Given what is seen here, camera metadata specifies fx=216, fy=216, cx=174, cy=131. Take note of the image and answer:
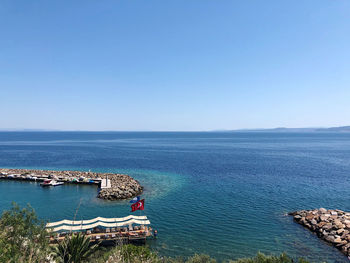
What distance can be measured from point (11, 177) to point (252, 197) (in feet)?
212

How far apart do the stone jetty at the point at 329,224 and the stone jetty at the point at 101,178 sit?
106 ft

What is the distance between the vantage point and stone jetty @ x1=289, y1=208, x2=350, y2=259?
92.1 ft

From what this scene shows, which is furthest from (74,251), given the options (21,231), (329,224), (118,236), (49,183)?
(49,183)

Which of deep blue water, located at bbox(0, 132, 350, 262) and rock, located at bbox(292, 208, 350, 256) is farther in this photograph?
rock, located at bbox(292, 208, 350, 256)

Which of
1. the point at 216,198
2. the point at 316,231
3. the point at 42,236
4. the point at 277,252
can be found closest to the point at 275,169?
the point at 216,198

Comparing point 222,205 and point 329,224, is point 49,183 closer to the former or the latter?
point 222,205

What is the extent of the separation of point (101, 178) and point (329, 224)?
53.2 meters

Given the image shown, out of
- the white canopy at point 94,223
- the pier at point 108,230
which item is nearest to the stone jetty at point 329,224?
the pier at point 108,230

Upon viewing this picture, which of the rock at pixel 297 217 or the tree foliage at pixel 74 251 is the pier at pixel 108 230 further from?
the rock at pixel 297 217

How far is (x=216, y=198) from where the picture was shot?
45719 mm

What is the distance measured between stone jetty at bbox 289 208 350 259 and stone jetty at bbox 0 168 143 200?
106ft

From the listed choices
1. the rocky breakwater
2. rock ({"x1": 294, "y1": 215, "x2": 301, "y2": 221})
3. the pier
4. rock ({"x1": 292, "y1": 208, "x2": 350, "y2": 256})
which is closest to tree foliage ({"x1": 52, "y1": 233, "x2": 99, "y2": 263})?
the pier

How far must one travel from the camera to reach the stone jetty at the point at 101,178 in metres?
46.4

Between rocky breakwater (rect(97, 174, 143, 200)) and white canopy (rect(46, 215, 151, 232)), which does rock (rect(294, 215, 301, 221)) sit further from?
rocky breakwater (rect(97, 174, 143, 200))
